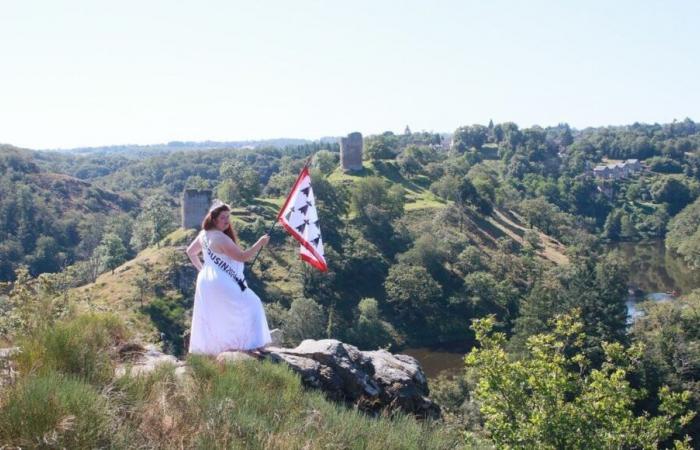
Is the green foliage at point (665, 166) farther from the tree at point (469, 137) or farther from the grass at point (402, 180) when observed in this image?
the grass at point (402, 180)

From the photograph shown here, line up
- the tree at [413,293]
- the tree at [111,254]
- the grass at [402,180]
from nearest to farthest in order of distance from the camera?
1. the tree at [413,293]
2. the tree at [111,254]
3. the grass at [402,180]

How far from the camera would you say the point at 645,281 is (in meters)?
74.8

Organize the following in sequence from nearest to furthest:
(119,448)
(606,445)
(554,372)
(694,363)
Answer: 1. (119,448)
2. (606,445)
3. (554,372)
4. (694,363)

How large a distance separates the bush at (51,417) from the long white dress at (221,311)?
3.14 meters

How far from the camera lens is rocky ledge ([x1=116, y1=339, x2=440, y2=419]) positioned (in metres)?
8.04

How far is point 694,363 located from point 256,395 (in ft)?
113

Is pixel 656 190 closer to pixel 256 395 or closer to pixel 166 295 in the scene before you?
pixel 166 295

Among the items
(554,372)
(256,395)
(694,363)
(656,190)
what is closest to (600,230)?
(656,190)

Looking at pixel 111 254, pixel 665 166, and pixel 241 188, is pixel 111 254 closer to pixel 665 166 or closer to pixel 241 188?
pixel 241 188

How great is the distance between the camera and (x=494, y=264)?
68062 millimetres

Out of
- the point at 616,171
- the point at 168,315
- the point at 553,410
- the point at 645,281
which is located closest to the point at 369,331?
the point at 168,315

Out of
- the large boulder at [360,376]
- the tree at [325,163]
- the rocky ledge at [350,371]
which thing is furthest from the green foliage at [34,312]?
the tree at [325,163]

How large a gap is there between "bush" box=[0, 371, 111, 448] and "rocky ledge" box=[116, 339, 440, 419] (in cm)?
194

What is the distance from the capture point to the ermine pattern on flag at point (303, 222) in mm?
10266
